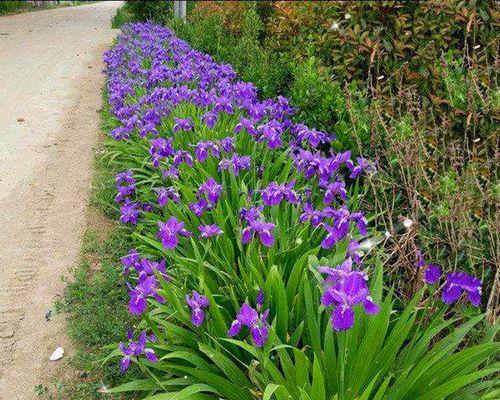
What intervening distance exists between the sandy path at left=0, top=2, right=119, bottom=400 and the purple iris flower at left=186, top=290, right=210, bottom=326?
103 cm

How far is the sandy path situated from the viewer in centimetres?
276

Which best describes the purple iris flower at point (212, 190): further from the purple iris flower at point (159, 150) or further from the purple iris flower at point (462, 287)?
the purple iris flower at point (462, 287)

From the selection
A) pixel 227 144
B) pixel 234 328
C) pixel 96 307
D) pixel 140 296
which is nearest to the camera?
pixel 234 328

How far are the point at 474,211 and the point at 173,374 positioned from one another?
176 centimetres

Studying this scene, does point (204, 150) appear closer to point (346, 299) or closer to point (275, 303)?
point (275, 303)

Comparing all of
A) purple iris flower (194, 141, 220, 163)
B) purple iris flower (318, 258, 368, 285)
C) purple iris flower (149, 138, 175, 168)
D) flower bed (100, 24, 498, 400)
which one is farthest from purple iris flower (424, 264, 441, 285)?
purple iris flower (149, 138, 175, 168)

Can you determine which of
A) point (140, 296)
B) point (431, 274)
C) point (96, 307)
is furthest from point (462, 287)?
point (96, 307)

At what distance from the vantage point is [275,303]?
2.12m

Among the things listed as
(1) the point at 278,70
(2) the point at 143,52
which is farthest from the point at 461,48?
(2) the point at 143,52

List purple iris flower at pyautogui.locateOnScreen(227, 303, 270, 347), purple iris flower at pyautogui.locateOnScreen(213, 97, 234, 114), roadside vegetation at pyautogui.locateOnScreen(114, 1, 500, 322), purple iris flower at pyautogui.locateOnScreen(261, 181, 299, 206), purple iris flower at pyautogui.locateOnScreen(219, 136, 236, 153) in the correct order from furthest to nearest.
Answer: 1. purple iris flower at pyautogui.locateOnScreen(213, 97, 234, 114)
2. purple iris flower at pyautogui.locateOnScreen(219, 136, 236, 153)
3. roadside vegetation at pyautogui.locateOnScreen(114, 1, 500, 322)
4. purple iris flower at pyautogui.locateOnScreen(261, 181, 299, 206)
5. purple iris flower at pyautogui.locateOnScreen(227, 303, 270, 347)

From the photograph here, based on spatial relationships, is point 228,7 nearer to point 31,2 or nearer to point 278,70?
point 278,70

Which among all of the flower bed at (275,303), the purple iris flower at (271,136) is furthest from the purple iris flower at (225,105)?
the purple iris flower at (271,136)

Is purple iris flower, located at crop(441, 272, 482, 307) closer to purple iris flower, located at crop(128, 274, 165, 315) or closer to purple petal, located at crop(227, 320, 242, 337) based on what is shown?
purple petal, located at crop(227, 320, 242, 337)

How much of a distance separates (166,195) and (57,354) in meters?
1.01
